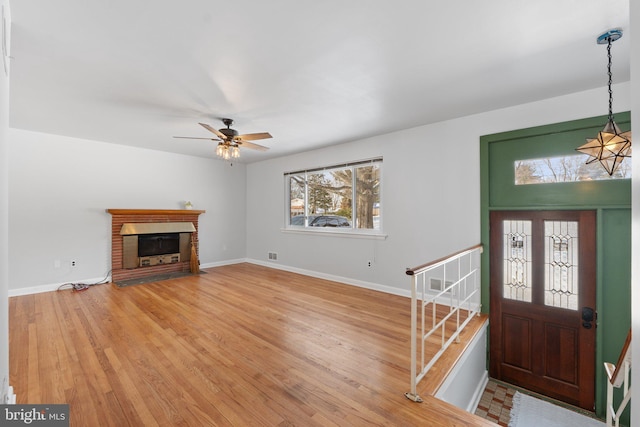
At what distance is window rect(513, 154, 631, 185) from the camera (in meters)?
2.78

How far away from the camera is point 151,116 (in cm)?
366

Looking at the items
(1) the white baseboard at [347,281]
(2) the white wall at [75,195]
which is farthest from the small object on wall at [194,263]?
(1) the white baseboard at [347,281]

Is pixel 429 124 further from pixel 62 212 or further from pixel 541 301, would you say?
pixel 62 212

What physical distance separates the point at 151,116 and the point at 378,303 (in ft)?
12.9

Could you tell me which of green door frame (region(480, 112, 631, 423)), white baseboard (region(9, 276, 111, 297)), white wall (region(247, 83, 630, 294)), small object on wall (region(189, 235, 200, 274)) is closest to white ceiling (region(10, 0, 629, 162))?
white wall (region(247, 83, 630, 294))

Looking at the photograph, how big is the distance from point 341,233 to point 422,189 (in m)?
1.65

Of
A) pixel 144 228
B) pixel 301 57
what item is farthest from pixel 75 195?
pixel 301 57

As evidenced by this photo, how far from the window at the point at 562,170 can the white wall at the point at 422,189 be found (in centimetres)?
22

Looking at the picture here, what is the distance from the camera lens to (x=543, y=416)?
109 inches

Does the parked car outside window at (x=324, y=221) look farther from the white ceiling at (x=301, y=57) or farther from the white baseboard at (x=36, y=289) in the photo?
the white baseboard at (x=36, y=289)

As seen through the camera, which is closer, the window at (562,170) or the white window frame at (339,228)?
the window at (562,170)

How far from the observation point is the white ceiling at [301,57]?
1.81 metres

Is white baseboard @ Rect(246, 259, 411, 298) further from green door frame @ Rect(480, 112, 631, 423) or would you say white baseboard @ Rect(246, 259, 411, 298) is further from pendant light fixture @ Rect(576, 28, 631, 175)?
pendant light fixture @ Rect(576, 28, 631, 175)

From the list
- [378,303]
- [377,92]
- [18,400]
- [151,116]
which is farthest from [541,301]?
[151,116]
